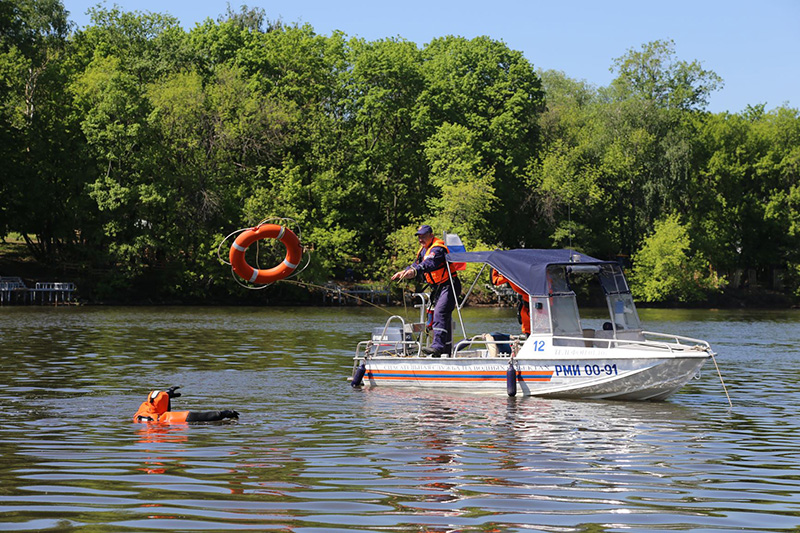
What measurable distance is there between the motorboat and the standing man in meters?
0.26

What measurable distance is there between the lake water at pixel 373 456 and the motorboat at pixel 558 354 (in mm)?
409

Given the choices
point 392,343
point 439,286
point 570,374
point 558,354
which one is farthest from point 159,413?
point 570,374

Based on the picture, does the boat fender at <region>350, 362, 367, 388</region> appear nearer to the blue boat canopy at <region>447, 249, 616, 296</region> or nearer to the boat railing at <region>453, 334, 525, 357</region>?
the boat railing at <region>453, 334, 525, 357</region>

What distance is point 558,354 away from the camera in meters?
20.3

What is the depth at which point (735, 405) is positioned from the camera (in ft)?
67.9

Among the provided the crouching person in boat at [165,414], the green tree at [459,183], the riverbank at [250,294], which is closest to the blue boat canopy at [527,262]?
the crouching person in boat at [165,414]

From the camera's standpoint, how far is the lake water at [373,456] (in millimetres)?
9930

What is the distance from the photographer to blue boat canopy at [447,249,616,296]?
67.5 feet

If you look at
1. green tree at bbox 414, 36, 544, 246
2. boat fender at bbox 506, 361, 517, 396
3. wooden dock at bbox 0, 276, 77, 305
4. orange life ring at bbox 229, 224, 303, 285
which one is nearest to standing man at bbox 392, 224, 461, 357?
boat fender at bbox 506, 361, 517, 396

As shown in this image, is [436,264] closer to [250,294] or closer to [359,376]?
[359,376]

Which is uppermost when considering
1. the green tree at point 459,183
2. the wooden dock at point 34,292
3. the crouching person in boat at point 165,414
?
the green tree at point 459,183

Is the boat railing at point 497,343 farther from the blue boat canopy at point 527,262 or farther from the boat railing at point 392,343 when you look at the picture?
the boat railing at point 392,343

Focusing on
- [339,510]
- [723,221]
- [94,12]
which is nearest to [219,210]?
[94,12]

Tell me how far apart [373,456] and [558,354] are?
25.1 feet
